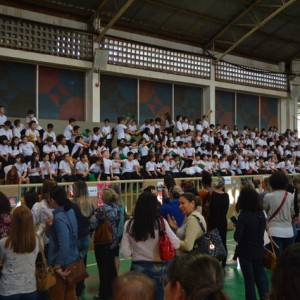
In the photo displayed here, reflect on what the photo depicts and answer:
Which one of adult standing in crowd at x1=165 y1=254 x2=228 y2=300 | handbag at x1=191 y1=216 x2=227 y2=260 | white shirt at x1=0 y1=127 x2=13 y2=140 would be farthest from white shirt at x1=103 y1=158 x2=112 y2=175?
adult standing in crowd at x1=165 y1=254 x2=228 y2=300

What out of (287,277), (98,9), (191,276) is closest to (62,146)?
(98,9)

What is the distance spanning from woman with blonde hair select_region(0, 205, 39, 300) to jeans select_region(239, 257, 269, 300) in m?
2.49

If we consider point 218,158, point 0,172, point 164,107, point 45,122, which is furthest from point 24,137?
point 164,107

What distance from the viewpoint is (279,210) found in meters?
5.79

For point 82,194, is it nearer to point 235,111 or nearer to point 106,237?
point 106,237

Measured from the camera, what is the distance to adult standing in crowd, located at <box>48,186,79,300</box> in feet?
14.9

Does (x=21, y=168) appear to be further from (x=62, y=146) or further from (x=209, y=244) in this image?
(x=209, y=244)

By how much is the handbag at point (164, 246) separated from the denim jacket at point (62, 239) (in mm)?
995

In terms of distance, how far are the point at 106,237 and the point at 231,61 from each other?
66.7 feet

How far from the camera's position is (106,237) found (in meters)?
5.58

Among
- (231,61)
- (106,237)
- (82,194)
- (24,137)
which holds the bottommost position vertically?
(106,237)

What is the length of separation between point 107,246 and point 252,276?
1869 mm

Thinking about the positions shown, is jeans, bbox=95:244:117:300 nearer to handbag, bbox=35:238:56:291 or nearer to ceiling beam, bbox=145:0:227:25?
handbag, bbox=35:238:56:291

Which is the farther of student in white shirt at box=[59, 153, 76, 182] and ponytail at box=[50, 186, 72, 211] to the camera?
student in white shirt at box=[59, 153, 76, 182]
